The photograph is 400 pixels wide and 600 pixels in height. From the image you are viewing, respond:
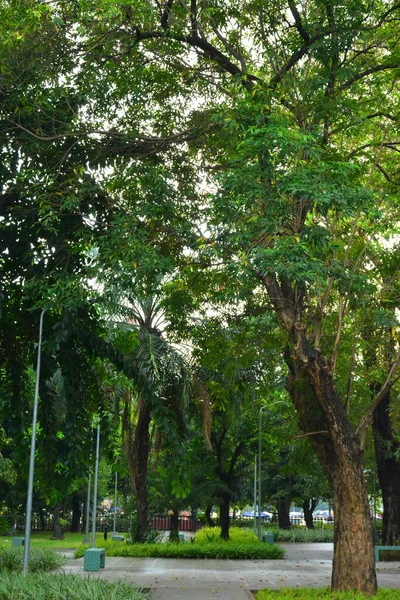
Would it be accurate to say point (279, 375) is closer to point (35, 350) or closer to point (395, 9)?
point (35, 350)

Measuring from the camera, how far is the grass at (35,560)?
20653mm

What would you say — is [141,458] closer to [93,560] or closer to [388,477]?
[93,560]

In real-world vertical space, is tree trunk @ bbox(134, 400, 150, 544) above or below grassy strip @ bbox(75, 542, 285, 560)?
above

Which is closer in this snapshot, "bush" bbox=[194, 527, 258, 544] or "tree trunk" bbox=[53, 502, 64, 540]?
"bush" bbox=[194, 527, 258, 544]

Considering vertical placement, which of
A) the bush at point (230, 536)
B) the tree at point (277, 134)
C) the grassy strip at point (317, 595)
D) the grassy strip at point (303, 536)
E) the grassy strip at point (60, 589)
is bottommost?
the grassy strip at point (303, 536)

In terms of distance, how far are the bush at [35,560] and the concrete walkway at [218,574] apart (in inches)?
17.6

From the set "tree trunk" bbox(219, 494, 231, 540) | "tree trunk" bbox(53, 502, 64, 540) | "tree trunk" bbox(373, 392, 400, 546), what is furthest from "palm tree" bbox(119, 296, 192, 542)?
"tree trunk" bbox(53, 502, 64, 540)

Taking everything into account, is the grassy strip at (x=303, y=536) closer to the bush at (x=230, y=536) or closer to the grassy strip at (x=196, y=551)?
the bush at (x=230, y=536)

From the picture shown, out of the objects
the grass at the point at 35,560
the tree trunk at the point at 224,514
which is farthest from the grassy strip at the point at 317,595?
the tree trunk at the point at 224,514

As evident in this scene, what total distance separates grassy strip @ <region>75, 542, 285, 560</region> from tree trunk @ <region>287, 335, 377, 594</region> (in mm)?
13652

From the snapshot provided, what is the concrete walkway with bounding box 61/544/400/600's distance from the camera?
16.8m

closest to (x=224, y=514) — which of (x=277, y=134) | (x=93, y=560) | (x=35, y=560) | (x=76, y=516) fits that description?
(x=93, y=560)

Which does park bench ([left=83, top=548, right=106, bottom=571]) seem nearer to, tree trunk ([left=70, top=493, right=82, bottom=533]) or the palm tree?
the palm tree

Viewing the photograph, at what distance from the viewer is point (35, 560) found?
70.7ft
